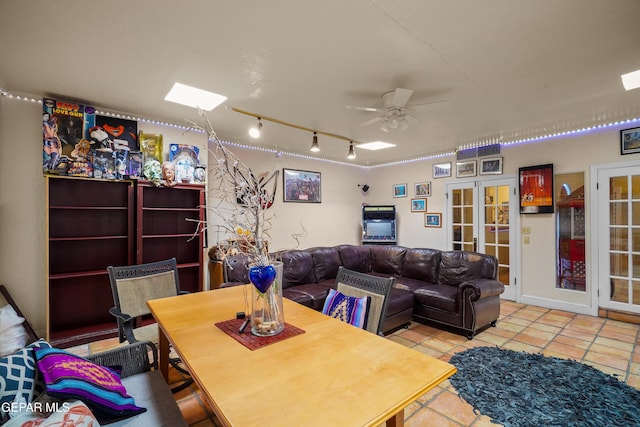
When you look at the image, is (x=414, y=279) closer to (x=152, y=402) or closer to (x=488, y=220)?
(x=488, y=220)

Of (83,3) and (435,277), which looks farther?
(435,277)

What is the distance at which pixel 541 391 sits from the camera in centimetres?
235

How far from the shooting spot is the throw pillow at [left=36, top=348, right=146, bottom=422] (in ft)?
3.47

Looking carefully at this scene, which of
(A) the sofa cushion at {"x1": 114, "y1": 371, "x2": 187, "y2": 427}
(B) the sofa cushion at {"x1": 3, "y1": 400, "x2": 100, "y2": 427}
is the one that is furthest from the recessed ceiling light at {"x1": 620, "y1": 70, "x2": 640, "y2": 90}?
(B) the sofa cushion at {"x1": 3, "y1": 400, "x2": 100, "y2": 427}

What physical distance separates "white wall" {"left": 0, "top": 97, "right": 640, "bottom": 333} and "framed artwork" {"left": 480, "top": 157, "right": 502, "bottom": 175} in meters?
0.11

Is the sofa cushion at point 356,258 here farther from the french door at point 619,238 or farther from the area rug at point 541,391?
the french door at point 619,238

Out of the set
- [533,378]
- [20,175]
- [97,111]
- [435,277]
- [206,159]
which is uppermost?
[97,111]

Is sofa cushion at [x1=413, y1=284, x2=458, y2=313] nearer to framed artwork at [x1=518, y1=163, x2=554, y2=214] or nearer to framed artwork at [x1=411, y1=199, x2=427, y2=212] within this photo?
framed artwork at [x1=518, y1=163, x2=554, y2=214]

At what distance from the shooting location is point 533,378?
8.30ft

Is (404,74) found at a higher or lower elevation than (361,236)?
higher

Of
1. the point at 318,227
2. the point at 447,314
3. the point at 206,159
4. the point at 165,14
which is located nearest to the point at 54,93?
the point at 206,159

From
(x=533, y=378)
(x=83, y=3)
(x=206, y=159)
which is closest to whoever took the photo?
(x=83, y=3)

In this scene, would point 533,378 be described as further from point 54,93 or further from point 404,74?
point 54,93

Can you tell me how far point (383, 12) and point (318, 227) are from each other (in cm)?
470
